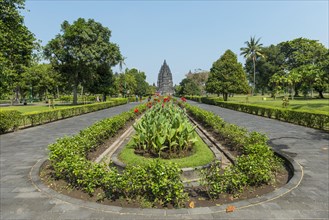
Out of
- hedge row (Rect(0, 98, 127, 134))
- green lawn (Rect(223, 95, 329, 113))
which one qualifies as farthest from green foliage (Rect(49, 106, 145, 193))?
green lawn (Rect(223, 95, 329, 113))

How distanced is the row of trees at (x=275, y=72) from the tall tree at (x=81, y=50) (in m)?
17.8

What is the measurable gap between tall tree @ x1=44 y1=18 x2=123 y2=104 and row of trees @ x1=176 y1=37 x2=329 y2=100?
17778mm

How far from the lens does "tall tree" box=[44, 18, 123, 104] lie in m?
31.8

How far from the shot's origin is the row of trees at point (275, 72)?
15.8ft

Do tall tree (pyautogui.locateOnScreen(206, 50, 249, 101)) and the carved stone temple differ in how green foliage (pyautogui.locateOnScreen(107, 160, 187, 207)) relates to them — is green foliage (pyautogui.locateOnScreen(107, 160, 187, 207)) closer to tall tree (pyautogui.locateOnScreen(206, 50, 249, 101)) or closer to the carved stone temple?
tall tree (pyautogui.locateOnScreen(206, 50, 249, 101))

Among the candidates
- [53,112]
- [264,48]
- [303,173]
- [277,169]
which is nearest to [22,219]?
[277,169]

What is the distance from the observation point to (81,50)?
1251 inches

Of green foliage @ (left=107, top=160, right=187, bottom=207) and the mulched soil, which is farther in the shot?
the mulched soil

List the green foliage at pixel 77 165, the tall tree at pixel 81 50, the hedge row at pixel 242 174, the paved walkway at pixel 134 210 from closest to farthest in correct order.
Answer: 1. the paved walkway at pixel 134 210
2. the hedge row at pixel 242 174
3. the green foliage at pixel 77 165
4. the tall tree at pixel 81 50

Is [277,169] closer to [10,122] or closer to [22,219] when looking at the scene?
[22,219]

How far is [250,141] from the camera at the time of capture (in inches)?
267

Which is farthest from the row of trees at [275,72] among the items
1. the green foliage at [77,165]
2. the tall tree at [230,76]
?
the green foliage at [77,165]

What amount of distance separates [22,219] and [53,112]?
16.1 meters

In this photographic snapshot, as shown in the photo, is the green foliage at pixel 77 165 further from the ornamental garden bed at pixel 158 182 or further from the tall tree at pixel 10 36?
the tall tree at pixel 10 36
